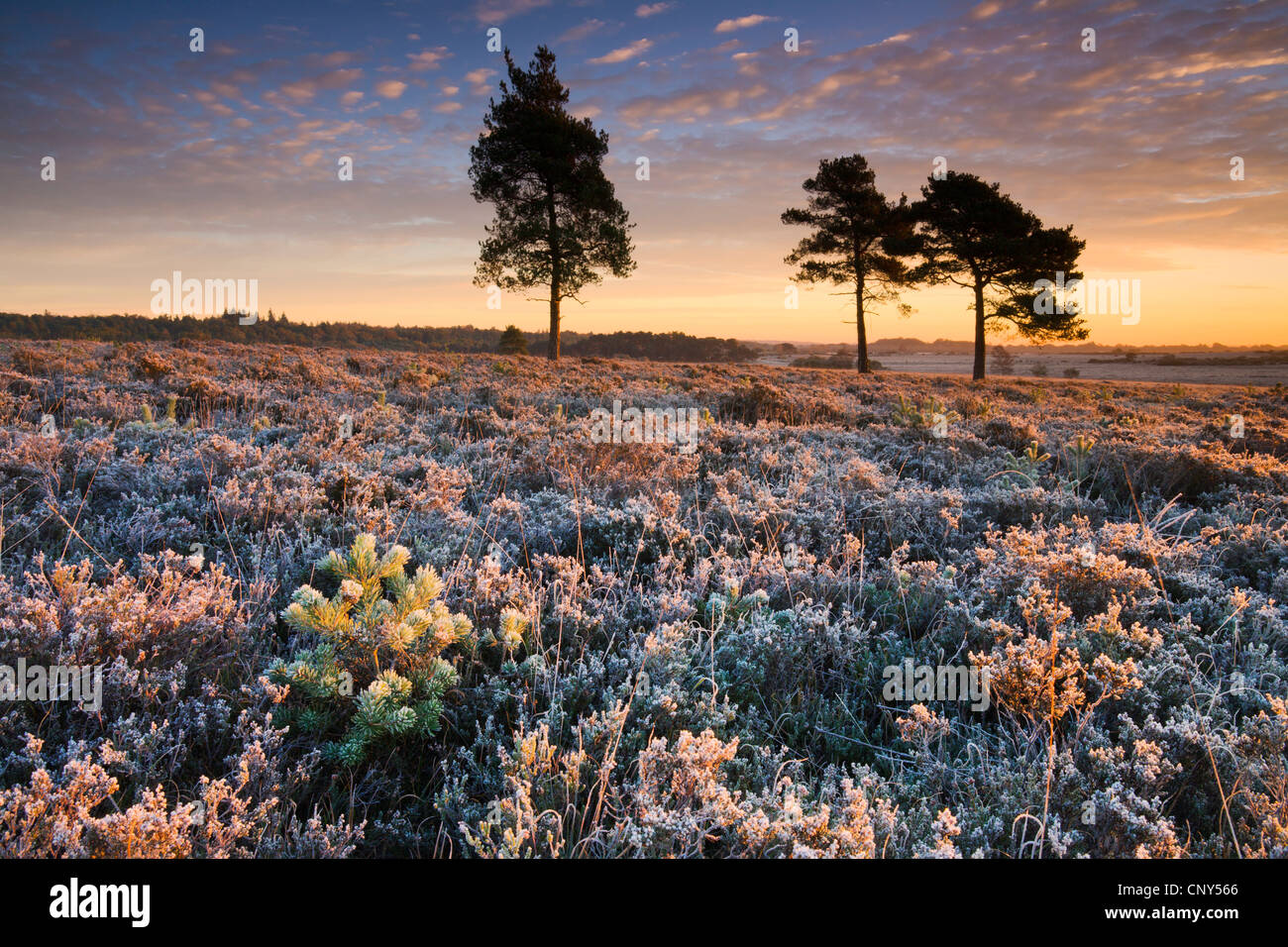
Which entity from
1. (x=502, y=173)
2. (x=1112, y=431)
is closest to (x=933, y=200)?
(x=502, y=173)

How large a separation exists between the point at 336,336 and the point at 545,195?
1928cm

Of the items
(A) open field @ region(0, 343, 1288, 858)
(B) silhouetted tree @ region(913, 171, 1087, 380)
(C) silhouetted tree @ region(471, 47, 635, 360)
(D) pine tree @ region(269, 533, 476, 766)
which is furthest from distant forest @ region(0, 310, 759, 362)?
(D) pine tree @ region(269, 533, 476, 766)

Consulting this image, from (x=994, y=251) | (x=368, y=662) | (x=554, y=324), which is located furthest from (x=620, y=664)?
(x=994, y=251)

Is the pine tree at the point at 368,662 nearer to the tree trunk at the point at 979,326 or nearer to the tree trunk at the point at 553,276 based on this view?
the tree trunk at the point at 553,276

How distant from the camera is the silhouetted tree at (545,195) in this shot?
25250 millimetres

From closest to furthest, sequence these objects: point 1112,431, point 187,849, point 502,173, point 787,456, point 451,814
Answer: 1. point 187,849
2. point 451,814
3. point 787,456
4. point 1112,431
5. point 502,173

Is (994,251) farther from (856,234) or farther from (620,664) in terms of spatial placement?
(620,664)

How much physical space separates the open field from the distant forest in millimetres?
22483

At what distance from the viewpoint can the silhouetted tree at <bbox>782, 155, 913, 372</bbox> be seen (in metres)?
30.5

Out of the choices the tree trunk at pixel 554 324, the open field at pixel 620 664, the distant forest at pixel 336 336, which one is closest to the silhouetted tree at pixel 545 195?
the tree trunk at pixel 554 324

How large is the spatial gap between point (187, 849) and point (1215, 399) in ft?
74.0

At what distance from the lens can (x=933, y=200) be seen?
1154 inches
